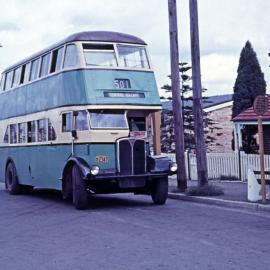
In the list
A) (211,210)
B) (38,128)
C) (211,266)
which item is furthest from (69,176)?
(211,266)

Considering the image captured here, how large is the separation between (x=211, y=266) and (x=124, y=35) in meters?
9.14

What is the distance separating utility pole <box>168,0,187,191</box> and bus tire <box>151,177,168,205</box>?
2.43 meters

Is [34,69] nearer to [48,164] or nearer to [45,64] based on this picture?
[45,64]

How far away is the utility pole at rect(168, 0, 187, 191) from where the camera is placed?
17.3m

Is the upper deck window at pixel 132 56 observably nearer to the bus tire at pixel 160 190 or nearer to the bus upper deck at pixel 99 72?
the bus upper deck at pixel 99 72

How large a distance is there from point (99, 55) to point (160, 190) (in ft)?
12.5

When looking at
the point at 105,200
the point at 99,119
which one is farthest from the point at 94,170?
the point at 105,200

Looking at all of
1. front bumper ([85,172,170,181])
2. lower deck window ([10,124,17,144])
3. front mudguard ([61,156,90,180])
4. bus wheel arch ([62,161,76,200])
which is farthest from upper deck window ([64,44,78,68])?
lower deck window ([10,124,17,144])

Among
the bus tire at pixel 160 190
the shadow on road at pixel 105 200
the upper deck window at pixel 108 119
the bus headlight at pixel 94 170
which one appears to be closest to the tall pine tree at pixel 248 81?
the shadow on road at pixel 105 200

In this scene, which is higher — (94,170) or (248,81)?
(248,81)

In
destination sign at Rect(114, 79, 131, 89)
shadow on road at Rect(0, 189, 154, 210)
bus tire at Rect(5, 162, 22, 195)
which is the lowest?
shadow on road at Rect(0, 189, 154, 210)

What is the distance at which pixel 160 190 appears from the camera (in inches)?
587

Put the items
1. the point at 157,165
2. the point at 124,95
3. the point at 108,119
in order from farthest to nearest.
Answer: the point at 124,95 < the point at 157,165 < the point at 108,119

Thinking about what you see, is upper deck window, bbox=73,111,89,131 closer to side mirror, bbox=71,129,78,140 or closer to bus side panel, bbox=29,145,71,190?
side mirror, bbox=71,129,78,140
